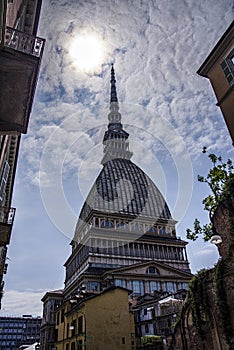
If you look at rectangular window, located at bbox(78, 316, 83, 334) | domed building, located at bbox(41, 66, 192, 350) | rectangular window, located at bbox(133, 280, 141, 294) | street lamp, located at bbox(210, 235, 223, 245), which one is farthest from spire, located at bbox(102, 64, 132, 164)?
street lamp, located at bbox(210, 235, 223, 245)

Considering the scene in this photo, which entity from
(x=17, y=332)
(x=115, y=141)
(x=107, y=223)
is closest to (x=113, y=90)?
(x=115, y=141)

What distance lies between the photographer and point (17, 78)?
9.04 metres

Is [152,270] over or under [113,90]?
under

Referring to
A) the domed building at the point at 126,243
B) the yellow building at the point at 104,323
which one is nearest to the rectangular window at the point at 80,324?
the yellow building at the point at 104,323

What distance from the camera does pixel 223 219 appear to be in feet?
52.2

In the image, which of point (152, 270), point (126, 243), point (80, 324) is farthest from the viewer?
point (126, 243)

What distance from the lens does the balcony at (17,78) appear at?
8609mm

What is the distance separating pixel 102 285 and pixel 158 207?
42.0 meters

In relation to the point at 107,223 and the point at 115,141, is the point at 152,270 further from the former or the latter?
the point at 115,141

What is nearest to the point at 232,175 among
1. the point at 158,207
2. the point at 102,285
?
the point at 102,285

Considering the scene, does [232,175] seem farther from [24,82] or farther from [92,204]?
[92,204]

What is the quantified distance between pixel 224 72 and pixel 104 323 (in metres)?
25.1

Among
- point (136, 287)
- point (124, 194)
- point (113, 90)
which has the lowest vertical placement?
point (136, 287)

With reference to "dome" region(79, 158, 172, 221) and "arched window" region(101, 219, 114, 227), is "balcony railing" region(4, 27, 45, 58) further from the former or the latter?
"dome" region(79, 158, 172, 221)
